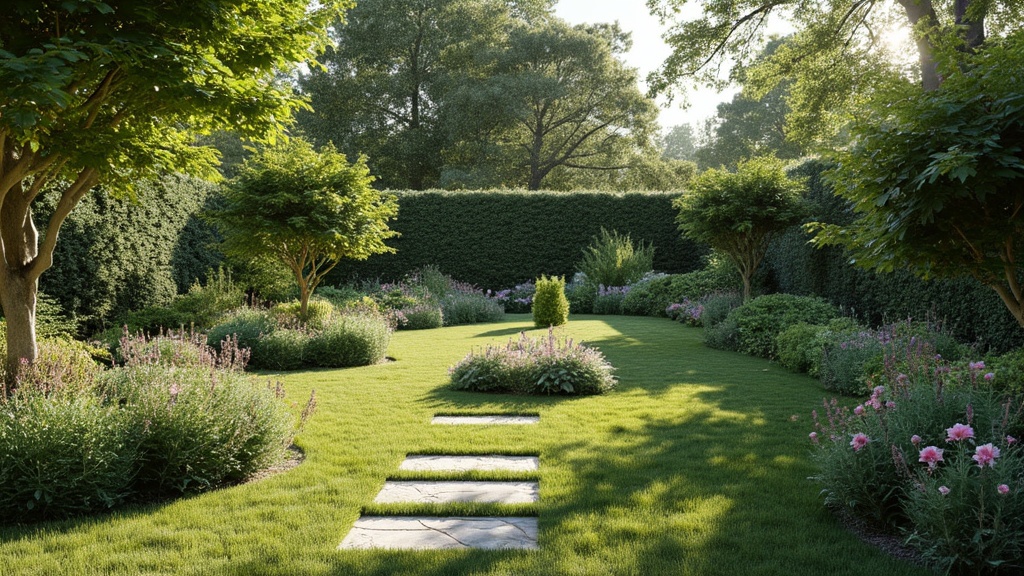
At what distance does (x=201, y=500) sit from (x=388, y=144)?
949 inches

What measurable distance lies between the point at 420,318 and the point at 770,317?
6.92m

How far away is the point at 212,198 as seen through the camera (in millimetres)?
13391

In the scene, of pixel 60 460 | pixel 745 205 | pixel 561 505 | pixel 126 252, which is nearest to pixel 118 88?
pixel 60 460

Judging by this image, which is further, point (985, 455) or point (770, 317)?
point (770, 317)

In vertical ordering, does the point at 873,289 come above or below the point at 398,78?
below

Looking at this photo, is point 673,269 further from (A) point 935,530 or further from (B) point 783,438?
(A) point 935,530

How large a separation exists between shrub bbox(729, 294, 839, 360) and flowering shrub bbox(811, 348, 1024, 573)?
5015 millimetres

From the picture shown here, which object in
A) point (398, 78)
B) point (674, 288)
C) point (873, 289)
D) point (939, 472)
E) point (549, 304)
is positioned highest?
point (398, 78)

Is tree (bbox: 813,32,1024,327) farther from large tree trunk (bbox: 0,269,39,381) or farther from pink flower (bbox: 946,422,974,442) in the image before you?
large tree trunk (bbox: 0,269,39,381)

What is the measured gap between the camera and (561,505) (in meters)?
3.49

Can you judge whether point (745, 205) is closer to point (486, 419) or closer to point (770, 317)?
point (770, 317)

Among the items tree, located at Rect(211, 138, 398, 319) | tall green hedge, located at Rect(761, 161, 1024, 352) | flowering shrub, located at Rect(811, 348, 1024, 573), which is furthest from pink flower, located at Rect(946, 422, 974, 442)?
tree, located at Rect(211, 138, 398, 319)

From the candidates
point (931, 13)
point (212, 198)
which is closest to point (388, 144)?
point (212, 198)

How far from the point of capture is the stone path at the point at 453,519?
3.06 m
